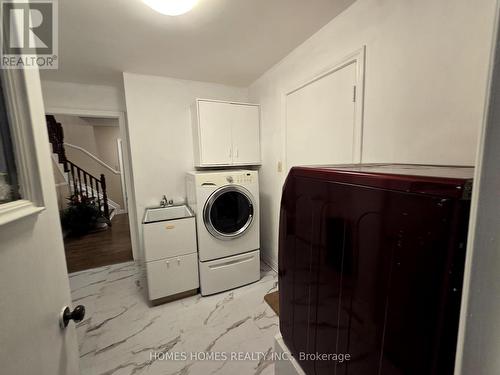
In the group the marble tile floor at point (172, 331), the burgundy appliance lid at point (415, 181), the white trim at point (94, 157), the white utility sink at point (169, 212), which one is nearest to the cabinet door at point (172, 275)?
the marble tile floor at point (172, 331)

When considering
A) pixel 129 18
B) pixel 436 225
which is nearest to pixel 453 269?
pixel 436 225

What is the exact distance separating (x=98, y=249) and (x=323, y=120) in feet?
11.9

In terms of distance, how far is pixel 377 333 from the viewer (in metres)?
0.52

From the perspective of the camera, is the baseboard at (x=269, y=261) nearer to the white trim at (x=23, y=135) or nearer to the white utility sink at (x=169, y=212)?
the white utility sink at (x=169, y=212)

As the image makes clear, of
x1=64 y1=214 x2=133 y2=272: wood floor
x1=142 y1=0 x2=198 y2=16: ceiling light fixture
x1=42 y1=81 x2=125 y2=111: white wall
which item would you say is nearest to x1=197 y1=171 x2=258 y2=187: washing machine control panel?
x1=142 y1=0 x2=198 y2=16: ceiling light fixture

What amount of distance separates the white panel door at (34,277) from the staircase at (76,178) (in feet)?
14.4

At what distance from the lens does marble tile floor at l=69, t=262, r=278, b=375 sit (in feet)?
4.74

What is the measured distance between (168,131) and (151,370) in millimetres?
2224

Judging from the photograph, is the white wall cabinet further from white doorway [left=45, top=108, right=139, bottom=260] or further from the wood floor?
the wood floor

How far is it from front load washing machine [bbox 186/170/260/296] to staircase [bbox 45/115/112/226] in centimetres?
345

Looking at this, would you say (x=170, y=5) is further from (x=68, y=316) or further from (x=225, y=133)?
(x=68, y=316)

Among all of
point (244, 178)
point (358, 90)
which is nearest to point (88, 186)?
point (244, 178)

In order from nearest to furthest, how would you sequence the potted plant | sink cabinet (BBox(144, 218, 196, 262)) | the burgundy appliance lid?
1. the burgundy appliance lid
2. sink cabinet (BBox(144, 218, 196, 262))
3. the potted plant

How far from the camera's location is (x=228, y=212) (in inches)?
89.1
